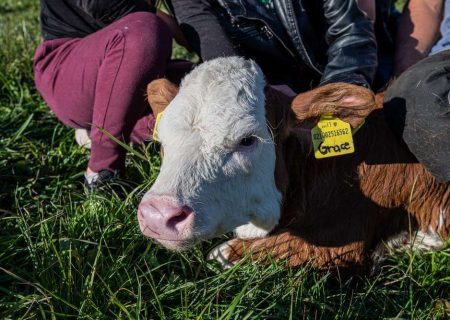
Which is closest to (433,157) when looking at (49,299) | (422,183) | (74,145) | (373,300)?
(422,183)

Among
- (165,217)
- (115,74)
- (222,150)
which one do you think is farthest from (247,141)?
(115,74)

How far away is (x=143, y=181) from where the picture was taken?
3.70 meters

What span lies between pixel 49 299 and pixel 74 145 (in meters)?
2.07

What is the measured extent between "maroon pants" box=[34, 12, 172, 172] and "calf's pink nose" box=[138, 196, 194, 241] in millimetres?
1118

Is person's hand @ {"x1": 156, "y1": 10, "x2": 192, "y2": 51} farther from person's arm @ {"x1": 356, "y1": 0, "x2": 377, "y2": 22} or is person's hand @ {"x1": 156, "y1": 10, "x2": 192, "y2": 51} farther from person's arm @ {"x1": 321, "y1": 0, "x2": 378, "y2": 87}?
person's arm @ {"x1": 356, "y1": 0, "x2": 377, "y2": 22}

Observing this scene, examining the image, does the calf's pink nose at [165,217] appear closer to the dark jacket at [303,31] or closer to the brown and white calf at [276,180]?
the brown and white calf at [276,180]

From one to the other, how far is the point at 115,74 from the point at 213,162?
1.31 meters

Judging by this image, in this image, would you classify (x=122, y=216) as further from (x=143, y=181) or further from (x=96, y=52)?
(x=96, y=52)

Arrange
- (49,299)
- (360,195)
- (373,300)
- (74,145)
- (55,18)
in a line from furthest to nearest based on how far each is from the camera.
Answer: (74,145)
(55,18)
(360,195)
(373,300)
(49,299)

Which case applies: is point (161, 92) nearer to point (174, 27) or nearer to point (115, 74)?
point (115, 74)

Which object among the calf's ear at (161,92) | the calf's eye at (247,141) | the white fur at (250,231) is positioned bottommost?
the white fur at (250,231)

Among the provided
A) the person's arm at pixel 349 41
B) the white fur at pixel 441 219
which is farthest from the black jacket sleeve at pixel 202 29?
the white fur at pixel 441 219

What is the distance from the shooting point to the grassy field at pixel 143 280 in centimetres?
257

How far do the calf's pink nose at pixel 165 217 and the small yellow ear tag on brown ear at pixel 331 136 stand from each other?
79 cm
